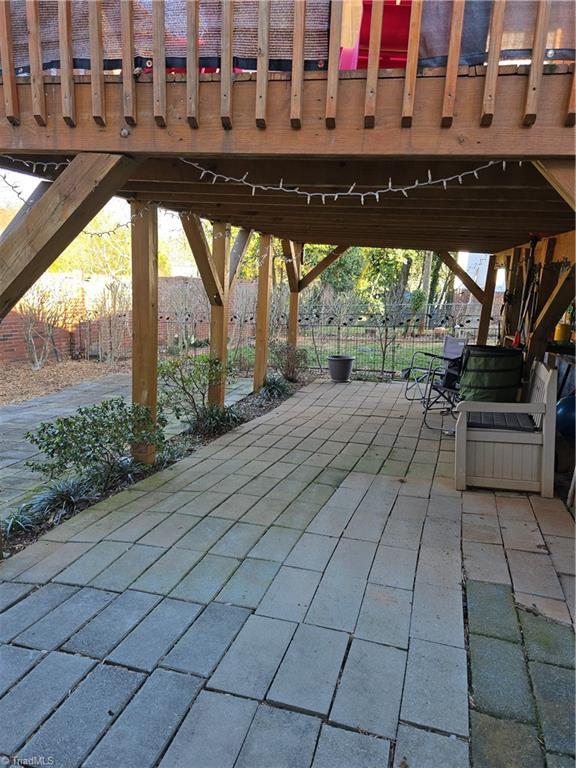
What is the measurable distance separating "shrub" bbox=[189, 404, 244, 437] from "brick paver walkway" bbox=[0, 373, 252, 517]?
29 centimetres

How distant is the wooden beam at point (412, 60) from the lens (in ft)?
5.71

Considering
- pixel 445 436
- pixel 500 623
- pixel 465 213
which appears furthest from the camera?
pixel 445 436

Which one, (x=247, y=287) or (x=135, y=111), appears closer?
(x=135, y=111)

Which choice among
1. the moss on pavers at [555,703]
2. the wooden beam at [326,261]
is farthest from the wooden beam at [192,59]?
the wooden beam at [326,261]

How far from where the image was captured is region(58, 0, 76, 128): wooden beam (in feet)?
6.44

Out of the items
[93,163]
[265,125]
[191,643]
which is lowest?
[191,643]

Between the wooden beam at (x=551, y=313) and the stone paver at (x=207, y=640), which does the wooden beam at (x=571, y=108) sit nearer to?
the stone paver at (x=207, y=640)

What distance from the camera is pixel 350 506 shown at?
294 cm

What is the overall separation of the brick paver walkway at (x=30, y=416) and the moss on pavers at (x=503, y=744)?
103 inches

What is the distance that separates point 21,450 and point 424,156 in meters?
3.90

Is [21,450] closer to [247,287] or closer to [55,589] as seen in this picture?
[55,589]

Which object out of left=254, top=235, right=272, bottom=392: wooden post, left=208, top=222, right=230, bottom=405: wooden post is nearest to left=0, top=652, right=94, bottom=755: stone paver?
left=208, top=222, right=230, bottom=405: wooden post

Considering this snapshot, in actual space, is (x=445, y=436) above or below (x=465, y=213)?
below

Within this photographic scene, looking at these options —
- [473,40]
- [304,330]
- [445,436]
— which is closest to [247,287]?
[304,330]
